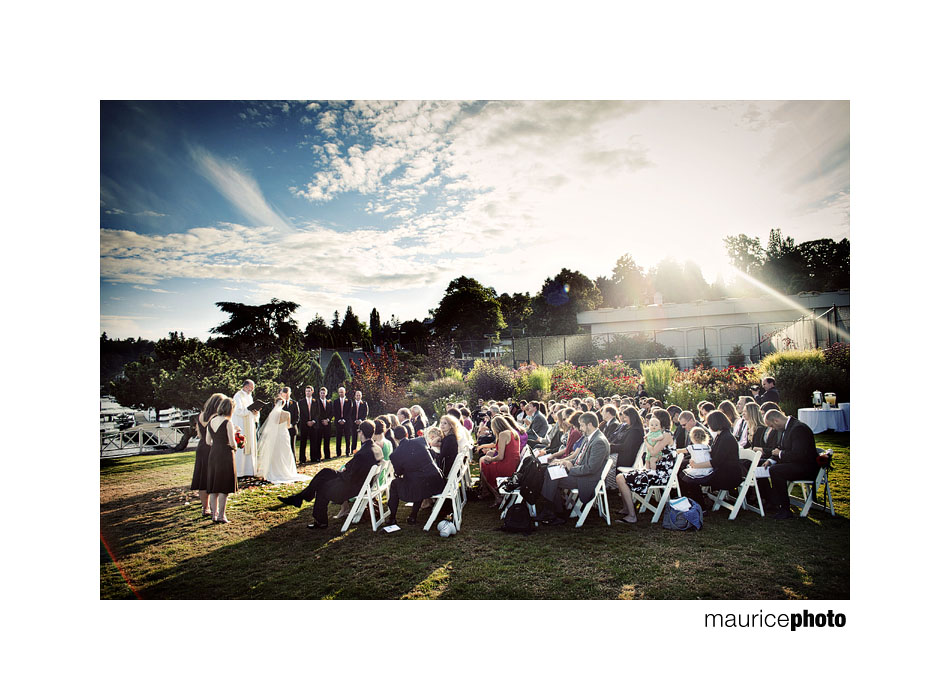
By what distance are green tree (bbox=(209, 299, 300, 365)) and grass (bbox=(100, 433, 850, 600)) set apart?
227cm

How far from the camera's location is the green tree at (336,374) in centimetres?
855

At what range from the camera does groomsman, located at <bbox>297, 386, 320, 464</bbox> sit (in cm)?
850

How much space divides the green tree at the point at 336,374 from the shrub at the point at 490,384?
2.57 meters

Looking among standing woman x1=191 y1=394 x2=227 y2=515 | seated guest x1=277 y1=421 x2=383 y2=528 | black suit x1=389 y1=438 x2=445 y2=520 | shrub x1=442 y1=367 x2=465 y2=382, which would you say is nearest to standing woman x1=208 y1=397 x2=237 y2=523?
standing woman x1=191 y1=394 x2=227 y2=515

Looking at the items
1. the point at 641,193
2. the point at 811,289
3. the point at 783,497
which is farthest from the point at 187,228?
the point at 811,289

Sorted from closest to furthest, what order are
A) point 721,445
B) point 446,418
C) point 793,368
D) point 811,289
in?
1. point 721,445
2. point 446,418
3. point 811,289
4. point 793,368

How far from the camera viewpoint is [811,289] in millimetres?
5824

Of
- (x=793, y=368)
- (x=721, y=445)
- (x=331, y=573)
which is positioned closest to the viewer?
(x=331, y=573)

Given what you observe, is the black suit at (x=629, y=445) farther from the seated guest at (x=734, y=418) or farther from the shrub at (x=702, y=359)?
the shrub at (x=702, y=359)

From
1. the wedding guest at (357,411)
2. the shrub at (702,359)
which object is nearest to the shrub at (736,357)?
the shrub at (702,359)

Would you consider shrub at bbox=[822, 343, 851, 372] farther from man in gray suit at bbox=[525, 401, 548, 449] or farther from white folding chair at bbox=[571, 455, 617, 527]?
man in gray suit at bbox=[525, 401, 548, 449]

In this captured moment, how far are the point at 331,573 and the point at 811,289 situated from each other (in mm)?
Result: 6367
